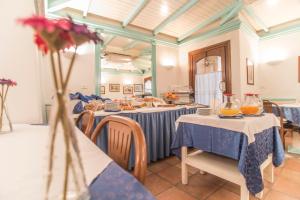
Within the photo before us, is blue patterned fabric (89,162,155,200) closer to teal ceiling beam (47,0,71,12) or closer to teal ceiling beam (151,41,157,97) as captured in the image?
teal ceiling beam (47,0,71,12)

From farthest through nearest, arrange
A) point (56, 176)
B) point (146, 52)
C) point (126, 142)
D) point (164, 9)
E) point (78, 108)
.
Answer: point (146, 52) → point (164, 9) → point (78, 108) → point (126, 142) → point (56, 176)

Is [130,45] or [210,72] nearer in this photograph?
[130,45]

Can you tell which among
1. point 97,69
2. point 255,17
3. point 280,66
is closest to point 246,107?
point 97,69

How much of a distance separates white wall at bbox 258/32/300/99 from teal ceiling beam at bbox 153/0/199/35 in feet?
8.27

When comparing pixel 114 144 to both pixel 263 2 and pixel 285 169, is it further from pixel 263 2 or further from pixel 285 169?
pixel 263 2

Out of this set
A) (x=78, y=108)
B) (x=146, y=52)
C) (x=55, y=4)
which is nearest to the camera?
(x=78, y=108)

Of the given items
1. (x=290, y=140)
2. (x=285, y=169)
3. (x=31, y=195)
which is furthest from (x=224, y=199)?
(x=290, y=140)

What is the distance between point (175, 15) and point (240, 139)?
130 inches

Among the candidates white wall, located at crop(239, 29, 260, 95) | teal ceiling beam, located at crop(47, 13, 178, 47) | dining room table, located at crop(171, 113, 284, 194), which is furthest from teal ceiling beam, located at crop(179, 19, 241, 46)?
dining room table, located at crop(171, 113, 284, 194)

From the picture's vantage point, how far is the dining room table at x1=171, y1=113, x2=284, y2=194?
49.9 inches

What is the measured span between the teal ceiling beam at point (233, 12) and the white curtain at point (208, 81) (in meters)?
0.84

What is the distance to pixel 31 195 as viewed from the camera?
1.45ft

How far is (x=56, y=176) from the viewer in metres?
0.46

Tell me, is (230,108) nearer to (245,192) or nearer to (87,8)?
(245,192)
